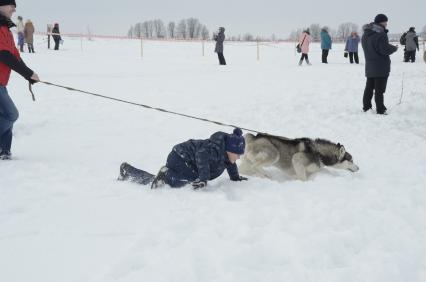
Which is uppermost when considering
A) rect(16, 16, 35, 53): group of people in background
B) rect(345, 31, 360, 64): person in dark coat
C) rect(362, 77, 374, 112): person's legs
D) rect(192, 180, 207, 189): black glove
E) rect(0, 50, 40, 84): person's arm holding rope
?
rect(16, 16, 35, 53): group of people in background

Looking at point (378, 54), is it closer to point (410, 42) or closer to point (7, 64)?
point (7, 64)

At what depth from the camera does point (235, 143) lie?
182 inches

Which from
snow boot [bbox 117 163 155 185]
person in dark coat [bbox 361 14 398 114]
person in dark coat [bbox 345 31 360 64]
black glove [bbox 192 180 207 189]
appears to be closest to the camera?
black glove [bbox 192 180 207 189]

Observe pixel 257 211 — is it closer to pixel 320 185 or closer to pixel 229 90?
pixel 320 185

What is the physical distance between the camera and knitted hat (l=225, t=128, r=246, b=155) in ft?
15.2

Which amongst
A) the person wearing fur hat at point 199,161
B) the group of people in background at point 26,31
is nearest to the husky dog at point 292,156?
the person wearing fur hat at point 199,161

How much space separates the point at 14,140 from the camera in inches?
272

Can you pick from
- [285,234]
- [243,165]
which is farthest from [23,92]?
[285,234]

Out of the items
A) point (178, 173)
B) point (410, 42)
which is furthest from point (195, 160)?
point (410, 42)

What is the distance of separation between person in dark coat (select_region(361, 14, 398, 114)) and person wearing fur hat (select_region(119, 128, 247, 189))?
5010mm

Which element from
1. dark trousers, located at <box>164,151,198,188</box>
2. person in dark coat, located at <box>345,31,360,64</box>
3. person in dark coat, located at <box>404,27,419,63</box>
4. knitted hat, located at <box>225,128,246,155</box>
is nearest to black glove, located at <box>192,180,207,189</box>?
dark trousers, located at <box>164,151,198,188</box>

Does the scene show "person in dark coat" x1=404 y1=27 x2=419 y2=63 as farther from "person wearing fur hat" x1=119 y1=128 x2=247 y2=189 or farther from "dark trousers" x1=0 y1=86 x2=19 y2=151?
"dark trousers" x1=0 y1=86 x2=19 y2=151

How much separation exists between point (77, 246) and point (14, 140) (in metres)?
4.41

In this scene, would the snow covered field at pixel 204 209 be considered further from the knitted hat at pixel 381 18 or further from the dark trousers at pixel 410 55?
the dark trousers at pixel 410 55
